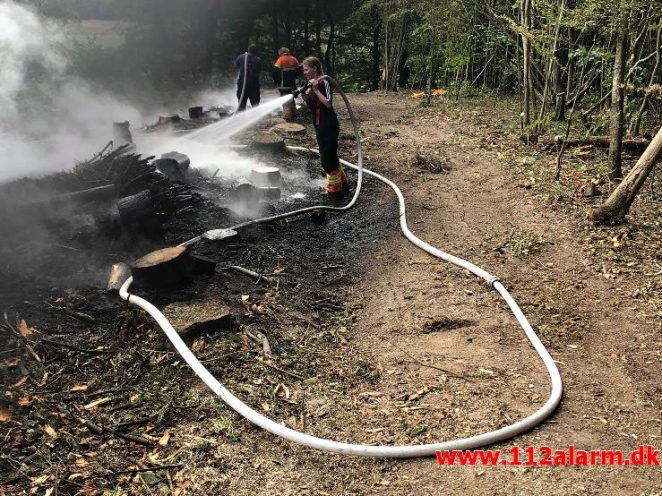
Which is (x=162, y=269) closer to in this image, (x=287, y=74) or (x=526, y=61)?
(x=526, y=61)

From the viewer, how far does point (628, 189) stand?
523 cm

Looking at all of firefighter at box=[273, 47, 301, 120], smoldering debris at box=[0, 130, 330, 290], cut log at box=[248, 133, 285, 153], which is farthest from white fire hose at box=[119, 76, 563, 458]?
firefighter at box=[273, 47, 301, 120]

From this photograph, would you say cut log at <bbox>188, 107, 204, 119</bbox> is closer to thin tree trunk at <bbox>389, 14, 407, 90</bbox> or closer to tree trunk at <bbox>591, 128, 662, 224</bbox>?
thin tree trunk at <bbox>389, 14, 407, 90</bbox>

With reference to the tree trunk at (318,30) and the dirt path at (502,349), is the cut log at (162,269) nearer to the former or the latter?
the dirt path at (502,349)

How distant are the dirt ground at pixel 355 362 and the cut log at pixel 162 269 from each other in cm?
12

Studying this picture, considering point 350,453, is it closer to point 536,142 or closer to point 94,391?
point 94,391

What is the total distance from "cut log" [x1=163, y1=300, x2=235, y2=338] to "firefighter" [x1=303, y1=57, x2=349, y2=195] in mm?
3410

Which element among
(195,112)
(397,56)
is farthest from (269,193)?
(397,56)

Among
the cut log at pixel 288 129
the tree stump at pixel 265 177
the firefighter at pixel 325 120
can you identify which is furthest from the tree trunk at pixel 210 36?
the firefighter at pixel 325 120

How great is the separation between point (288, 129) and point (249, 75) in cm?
242

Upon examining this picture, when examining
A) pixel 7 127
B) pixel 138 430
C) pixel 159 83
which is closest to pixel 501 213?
pixel 138 430

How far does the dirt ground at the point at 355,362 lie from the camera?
2.79m

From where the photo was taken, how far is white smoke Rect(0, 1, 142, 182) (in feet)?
25.1

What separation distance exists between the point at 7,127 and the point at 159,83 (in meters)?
10.4
